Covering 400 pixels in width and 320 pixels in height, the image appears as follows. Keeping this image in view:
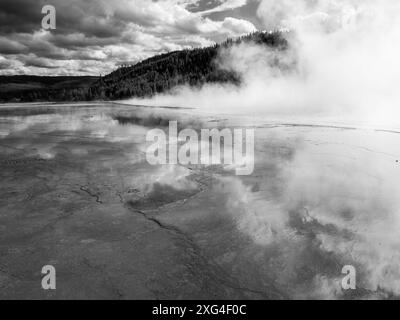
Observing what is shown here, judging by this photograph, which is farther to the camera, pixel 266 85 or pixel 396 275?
pixel 266 85

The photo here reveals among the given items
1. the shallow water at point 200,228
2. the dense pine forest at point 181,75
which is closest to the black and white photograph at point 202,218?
the shallow water at point 200,228

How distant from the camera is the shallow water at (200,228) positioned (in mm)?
3607

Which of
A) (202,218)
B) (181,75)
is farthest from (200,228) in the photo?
(181,75)

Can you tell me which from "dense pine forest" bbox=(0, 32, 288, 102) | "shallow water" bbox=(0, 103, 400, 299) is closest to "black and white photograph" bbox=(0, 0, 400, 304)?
"shallow water" bbox=(0, 103, 400, 299)

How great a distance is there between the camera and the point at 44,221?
5.18m

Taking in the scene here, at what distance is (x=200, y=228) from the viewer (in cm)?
493

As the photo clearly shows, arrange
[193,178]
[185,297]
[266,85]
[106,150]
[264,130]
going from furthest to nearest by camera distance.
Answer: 1. [266,85]
2. [264,130]
3. [106,150]
4. [193,178]
5. [185,297]

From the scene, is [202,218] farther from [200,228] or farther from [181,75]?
[181,75]

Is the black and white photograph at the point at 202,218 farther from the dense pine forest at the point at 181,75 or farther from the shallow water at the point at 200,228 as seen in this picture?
the dense pine forest at the point at 181,75

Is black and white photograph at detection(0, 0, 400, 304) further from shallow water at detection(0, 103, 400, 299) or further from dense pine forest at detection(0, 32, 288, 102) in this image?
dense pine forest at detection(0, 32, 288, 102)

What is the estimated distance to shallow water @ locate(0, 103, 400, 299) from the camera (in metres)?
3.61
